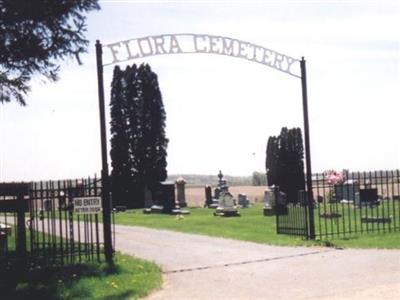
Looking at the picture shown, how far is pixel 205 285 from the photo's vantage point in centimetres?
857

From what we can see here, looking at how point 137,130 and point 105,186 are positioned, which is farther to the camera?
point 137,130

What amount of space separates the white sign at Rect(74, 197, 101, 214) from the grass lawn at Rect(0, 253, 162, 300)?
1.02 meters

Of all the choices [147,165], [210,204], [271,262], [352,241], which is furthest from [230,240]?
[147,165]

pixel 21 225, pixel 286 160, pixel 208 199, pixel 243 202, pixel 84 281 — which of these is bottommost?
pixel 243 202

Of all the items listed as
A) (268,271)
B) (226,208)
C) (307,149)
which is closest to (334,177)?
(226,208)

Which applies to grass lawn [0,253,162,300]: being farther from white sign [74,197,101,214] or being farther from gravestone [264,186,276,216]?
gravestone [264,186,276,216]

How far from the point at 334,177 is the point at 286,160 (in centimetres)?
1835

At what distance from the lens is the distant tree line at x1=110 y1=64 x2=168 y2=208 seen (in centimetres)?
4570

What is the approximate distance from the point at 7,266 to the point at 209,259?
13.0ft

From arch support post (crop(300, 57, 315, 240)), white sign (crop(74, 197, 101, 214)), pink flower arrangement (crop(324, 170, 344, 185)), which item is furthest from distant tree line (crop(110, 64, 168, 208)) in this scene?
white sign (crop(74, 197, 101, 214))

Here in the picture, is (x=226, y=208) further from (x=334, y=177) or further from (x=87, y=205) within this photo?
(x=87, y=205)

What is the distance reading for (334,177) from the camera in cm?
2452

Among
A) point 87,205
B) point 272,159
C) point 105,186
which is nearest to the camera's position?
point 87,205

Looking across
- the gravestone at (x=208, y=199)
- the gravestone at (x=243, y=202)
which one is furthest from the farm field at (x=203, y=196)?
the gravestone at (x=243, y=202)
